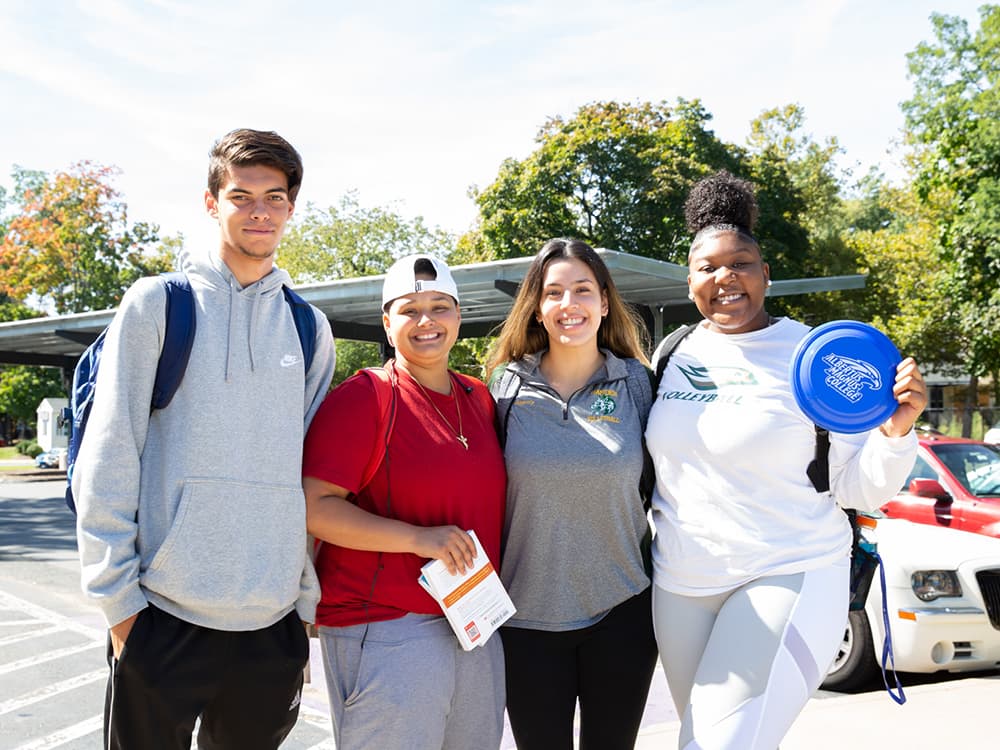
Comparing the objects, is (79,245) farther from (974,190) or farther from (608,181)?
(974,190)

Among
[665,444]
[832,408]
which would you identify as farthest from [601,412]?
[832,408]

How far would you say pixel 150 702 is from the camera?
2.41 metres

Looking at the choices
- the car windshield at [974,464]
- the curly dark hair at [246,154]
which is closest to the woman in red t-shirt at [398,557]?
the curly dark hair at [246,154]

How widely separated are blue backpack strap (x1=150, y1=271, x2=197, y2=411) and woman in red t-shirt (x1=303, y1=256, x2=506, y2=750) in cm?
45

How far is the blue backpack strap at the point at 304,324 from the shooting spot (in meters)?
2.79

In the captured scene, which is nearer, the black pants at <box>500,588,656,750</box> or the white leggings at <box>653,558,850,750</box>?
the white leggings at <box>653,558,850,750</box>

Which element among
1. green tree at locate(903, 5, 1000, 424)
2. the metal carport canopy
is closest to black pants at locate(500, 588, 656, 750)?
the metal carport canopy

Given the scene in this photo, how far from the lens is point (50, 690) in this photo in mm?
5727

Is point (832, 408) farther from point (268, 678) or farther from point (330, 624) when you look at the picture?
point (268, 678)

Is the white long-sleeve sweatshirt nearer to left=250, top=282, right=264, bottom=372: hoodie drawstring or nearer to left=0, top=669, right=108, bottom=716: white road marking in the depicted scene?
left=250, top=282, right=264, bottom=372: hoodie drawstring

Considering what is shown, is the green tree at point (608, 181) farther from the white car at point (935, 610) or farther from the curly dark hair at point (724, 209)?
the curly dark hair at point (724, 209)

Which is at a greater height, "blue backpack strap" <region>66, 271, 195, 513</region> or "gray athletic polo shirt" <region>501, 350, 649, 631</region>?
"blue backpack strap" <region>66, 271, 195, 513</region>

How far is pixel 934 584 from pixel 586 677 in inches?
141

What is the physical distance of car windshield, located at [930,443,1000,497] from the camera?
23.6 ft
